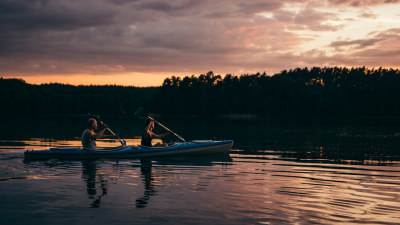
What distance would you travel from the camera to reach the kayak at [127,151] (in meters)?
14.0

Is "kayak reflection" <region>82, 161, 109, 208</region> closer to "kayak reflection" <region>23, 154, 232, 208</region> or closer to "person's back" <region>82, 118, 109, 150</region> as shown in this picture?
"kayak reflection" <region>23, 154, 232, 208</region>

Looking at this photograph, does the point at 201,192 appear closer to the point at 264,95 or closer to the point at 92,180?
the point at 92,180

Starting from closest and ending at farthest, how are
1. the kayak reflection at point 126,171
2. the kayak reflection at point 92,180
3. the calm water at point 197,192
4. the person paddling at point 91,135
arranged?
the calm water at point 197,192
the kayak reflection at point 92,180
the kayak reflection at point 126,171
the person paddling at point 91,135

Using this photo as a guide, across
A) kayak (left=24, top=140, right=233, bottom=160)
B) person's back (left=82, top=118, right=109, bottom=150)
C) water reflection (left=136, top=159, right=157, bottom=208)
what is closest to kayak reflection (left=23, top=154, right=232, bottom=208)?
water reflection (left=136, top=159, right=157, bottom=208)

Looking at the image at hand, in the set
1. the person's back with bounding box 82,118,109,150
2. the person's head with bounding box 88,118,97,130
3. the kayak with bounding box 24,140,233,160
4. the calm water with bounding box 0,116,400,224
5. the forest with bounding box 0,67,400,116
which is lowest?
the calm water with bounding box 0,116,400,224

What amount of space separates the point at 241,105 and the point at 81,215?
115 metres

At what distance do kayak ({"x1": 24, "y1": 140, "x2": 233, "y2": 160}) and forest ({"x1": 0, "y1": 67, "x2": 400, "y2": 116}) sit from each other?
3964 inches

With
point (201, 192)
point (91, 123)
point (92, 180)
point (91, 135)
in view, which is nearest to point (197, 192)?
point (201, 192)

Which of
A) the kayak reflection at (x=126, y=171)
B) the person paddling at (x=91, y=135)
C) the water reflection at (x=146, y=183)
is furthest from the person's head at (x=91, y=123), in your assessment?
the water reflection at (x=146, y=183)

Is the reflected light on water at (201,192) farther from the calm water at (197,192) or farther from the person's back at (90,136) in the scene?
the person's back at (90,136)

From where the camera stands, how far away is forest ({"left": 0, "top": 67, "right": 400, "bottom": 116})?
111 metres

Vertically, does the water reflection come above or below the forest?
below

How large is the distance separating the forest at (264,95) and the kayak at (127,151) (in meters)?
101

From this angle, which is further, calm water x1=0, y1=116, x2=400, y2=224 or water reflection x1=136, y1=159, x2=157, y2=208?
water reflection x1=136, y1=159, x2=157, y2=208
